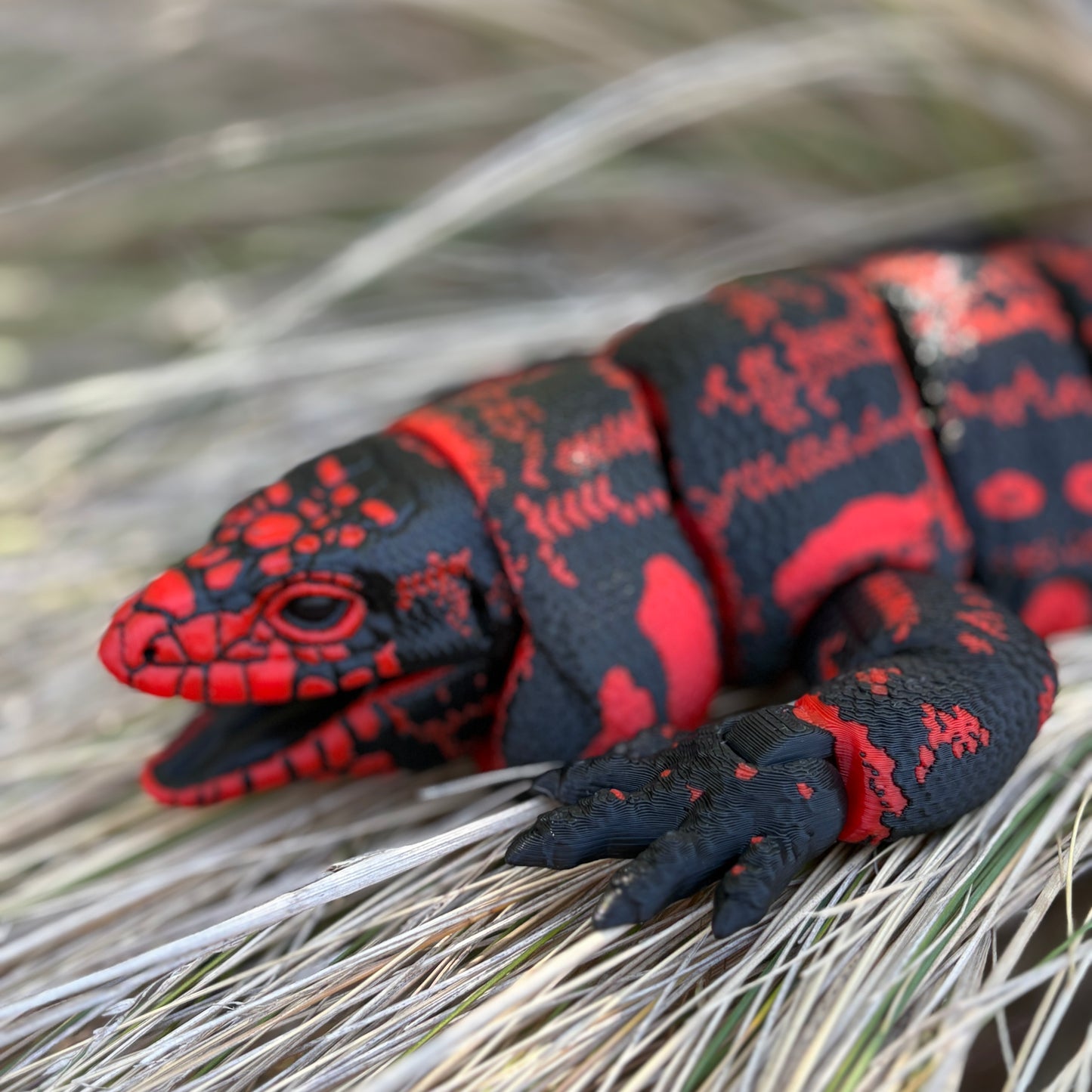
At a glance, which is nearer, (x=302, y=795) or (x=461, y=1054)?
(x=461, y=1054)

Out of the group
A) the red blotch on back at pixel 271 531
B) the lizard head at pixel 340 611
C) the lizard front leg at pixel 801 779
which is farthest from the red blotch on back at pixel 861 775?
the red blotch on back at pixel 271 531

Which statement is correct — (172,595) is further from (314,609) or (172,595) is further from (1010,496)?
(1010,496)

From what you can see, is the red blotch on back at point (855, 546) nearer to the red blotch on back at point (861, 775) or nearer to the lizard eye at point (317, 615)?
the red blotch on back at point (861, 775)

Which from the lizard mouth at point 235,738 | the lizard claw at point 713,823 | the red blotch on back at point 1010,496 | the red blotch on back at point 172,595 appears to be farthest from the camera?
the red blotch on back at point 1010,496

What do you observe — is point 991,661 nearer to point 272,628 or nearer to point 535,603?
point 535,603

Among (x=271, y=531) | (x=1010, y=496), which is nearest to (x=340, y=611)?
(x=271, y=531)

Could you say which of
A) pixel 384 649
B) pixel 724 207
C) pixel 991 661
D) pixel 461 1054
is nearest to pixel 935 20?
pixel 724 207

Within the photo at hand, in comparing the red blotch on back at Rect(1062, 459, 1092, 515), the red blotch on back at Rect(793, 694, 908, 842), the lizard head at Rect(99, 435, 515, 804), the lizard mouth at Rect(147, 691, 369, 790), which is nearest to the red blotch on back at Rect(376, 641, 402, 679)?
the lizard head at Rect(99, 435, 515, 804)
